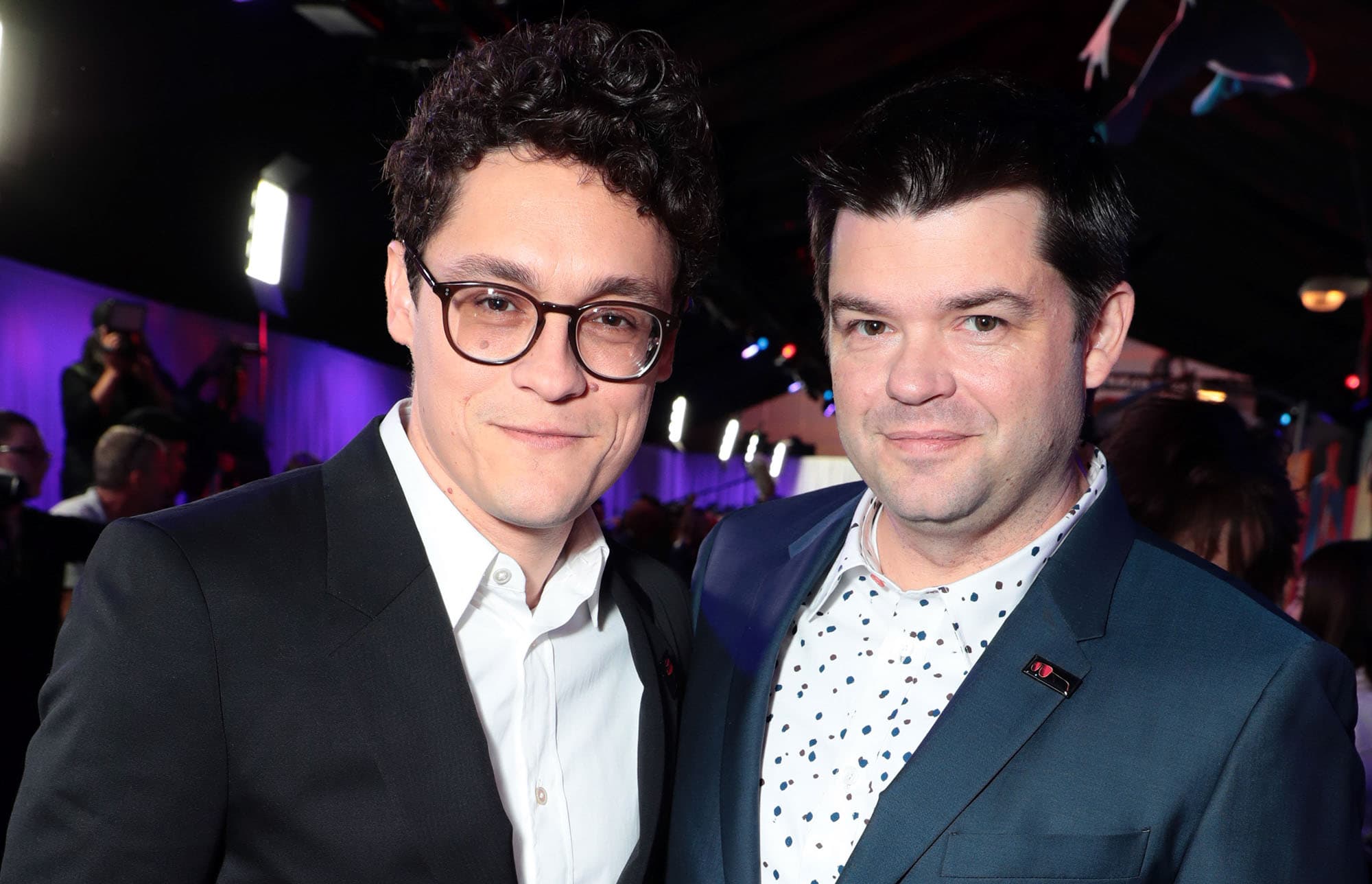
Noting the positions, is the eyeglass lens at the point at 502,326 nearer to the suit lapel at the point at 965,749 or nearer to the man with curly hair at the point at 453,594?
the man with curly hair at the point at 453,594

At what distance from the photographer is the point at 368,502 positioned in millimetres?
1582

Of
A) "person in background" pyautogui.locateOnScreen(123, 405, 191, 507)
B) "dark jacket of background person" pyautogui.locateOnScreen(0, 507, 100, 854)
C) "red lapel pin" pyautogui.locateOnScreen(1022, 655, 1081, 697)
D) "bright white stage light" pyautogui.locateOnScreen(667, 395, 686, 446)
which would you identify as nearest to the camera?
"red lapel pin" pyautogui.locateOnScreen(1022, 655, 1081, 697)

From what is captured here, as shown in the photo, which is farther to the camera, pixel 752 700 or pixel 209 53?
pixel 209 53

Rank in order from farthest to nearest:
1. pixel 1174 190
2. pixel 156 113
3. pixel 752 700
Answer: pixel 1174 190 → pixel 156 113 → pixel 752 700

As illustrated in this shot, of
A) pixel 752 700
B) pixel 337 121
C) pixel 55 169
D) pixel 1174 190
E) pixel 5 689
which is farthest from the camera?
pixel 1174 190

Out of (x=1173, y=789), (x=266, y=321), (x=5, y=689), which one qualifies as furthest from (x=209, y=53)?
(x=1173, y=789)

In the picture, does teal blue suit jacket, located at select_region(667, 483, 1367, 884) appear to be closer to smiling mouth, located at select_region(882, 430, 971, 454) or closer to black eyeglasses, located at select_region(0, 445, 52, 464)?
smiling mouth, located at select_region(882, 430, 971, 454)

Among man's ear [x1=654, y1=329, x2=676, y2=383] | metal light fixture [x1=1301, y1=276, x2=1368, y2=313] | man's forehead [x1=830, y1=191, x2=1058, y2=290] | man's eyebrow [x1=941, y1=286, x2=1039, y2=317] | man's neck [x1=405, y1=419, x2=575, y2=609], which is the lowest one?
man's neck [x1=405, y1=419, x2=575, y2=609]

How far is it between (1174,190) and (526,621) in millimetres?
11125

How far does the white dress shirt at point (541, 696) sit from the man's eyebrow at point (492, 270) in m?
0.29

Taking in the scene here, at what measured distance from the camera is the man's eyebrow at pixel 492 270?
1.56m

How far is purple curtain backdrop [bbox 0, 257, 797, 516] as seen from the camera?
16.4 ft

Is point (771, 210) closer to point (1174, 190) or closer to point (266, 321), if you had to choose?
point (1174, 190)

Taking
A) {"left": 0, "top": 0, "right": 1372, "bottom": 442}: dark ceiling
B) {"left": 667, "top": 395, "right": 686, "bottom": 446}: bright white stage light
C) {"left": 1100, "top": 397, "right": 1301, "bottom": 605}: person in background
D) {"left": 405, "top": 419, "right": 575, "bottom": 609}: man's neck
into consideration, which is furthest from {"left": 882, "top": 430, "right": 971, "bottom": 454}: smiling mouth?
{"left": 667, "top": 395, "right": 686, "bottom": 446}: bright white stage light
